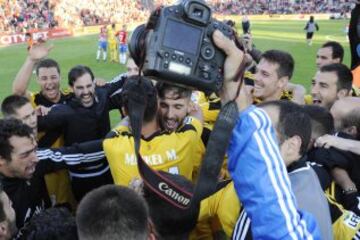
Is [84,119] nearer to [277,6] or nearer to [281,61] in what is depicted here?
[281,61]

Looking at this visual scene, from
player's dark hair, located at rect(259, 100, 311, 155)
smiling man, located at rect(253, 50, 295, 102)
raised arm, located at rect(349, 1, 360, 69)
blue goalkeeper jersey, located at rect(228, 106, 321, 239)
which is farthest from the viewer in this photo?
raised arm, located at rect(349, 1, 360, 69)

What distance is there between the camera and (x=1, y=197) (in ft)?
7.89

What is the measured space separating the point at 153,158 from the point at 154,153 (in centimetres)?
4

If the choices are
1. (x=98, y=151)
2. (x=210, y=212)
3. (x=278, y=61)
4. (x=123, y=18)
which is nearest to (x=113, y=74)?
(x=278, y=61)

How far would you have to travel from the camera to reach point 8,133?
10.2ft

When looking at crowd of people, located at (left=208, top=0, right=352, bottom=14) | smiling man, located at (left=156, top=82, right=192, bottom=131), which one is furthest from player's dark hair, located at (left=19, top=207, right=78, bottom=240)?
crowd of people, located at (left=208, top=0, right=352, bottom=14)

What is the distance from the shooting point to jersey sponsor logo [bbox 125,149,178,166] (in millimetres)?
2982

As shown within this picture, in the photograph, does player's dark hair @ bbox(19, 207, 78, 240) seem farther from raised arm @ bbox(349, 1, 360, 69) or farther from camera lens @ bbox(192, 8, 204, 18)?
raised arm @ bbox(349, 1, 360, 69)

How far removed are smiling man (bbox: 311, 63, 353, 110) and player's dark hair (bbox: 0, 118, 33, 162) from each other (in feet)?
10.3

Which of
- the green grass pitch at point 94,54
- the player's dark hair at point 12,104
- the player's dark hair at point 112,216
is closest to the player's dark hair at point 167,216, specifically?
the player's dark hair at point 112,216

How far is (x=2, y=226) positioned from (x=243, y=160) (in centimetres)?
144

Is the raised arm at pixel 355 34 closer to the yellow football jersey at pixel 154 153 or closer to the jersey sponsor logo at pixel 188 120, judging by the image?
the jersey sponsor logo at pixel 188 120

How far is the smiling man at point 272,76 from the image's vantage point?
4816 millimetres

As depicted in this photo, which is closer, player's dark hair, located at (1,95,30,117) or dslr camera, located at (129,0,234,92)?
dslr camera, located at (129,0,234,92)
